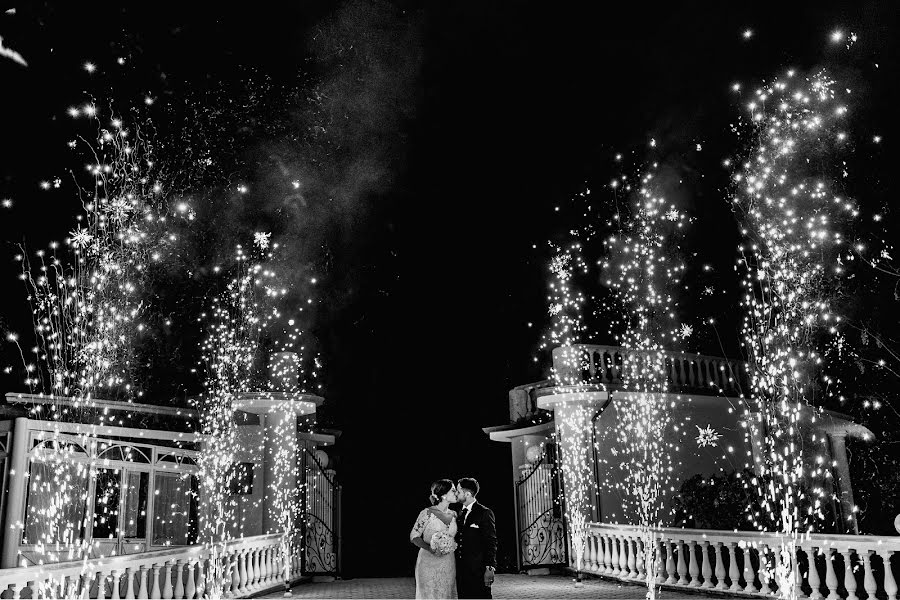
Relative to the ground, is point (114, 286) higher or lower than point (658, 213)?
lower

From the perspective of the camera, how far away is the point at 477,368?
21.8m

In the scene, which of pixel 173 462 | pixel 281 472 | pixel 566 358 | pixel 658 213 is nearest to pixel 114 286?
pixel 173 462

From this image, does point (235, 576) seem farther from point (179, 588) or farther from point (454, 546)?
point (454, 546)

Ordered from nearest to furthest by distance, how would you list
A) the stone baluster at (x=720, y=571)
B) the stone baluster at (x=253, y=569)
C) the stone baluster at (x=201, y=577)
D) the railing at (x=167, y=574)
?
the railing at (x=167, y=574) → the stone baluster at (x=201, y=577) → the stone baluster at (x=720, y=571) → the stone baluster at (x=253, y=569)

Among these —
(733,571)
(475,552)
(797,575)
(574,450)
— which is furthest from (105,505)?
(797,575)

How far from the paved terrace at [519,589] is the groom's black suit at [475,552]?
13.8ft

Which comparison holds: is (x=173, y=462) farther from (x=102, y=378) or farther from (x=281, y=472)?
(x=102, y=378)

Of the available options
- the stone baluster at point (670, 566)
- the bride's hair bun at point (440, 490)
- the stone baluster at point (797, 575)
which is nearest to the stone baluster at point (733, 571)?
the stone baluster at point (797, 575)

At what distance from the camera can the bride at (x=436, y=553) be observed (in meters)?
6.54

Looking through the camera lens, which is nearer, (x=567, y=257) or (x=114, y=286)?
(x=114, y=286)

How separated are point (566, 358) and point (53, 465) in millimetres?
9209

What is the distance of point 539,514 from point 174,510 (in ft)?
22.4

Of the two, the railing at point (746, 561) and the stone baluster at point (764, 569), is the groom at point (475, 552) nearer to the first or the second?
the railing at point (746, 561)

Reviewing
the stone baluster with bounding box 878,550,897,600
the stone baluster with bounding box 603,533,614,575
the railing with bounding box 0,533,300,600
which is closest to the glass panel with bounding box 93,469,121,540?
the railing with bounding box 0,533,300,600
